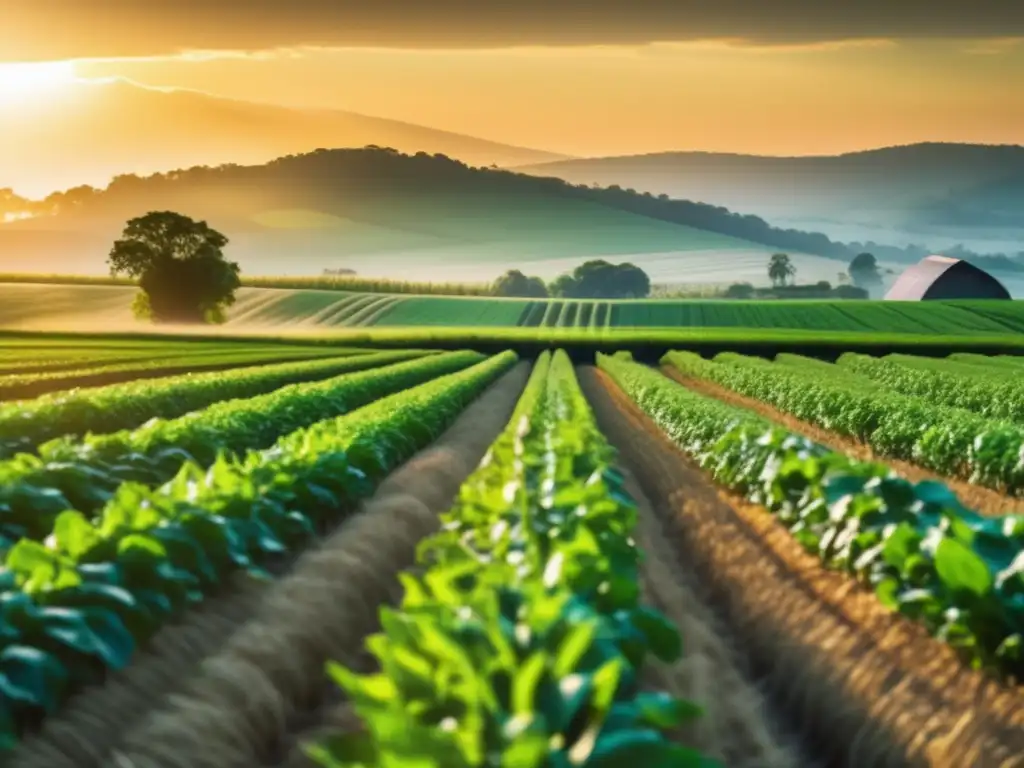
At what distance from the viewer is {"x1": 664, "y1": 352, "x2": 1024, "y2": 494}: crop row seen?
725 inches

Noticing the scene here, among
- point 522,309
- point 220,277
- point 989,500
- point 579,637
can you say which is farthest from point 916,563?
point 522,309

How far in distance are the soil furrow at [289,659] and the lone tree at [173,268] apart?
7898 cm

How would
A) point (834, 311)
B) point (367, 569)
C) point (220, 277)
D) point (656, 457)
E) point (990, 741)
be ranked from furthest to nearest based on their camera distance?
point (834, 311) < point (220, 277) < point (656, 457) < point (367, 569) < point (990, 741)

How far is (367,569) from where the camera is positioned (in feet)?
36.8

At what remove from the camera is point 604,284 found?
160 metres

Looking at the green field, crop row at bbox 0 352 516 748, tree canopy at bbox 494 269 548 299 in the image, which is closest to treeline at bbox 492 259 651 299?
tree canopy at bbox 494 269 548 299

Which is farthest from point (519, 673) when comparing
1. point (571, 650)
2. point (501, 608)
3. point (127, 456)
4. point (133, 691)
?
point (127, 456)

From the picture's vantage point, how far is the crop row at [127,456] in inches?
461

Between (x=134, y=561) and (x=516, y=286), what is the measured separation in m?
142

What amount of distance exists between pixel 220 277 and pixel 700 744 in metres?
86.6

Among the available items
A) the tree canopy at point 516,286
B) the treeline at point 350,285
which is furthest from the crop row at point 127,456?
the tree canopy at point 516,286

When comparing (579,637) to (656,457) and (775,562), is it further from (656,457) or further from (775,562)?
(656,457)

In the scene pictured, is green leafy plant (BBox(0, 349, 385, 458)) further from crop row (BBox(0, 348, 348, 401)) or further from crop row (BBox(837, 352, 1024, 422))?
crop row (BBox(837, 352, 1024, 422))

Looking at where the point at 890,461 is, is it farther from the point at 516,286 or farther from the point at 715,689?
the point at 516,286
